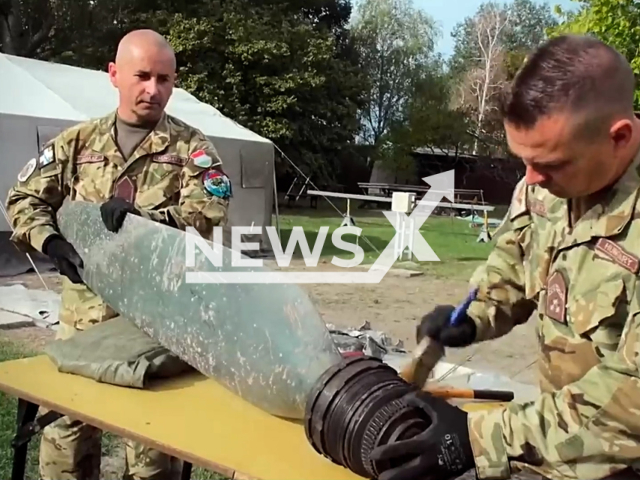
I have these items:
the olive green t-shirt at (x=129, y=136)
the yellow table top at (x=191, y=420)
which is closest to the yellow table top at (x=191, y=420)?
the yellow table top at (x=191, y=420)

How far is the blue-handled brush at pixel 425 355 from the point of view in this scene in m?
1.79

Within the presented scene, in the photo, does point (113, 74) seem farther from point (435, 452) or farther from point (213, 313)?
point (435, 452)

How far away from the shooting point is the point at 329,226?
613 inches

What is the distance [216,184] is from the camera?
2.54 meters

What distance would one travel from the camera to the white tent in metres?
7.52

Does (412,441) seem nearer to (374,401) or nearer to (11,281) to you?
(374,401)

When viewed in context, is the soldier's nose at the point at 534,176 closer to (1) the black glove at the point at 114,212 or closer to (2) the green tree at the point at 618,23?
(1) the black glove at the point at 114,212

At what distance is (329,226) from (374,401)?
558 inches

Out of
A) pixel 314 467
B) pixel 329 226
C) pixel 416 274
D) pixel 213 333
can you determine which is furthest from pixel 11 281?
pixel 329 226

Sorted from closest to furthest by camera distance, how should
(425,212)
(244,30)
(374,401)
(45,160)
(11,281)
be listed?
(374,401), (45,160), (11,281), (425,212), (244,30)

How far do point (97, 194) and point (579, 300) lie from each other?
1.72 m

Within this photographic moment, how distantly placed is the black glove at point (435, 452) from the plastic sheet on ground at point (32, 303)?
4.72 m

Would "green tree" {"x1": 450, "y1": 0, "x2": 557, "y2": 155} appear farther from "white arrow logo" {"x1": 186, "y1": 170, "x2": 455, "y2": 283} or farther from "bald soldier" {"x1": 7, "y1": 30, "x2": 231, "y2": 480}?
"bald soldier" {"x1": 7, "y1": 30, "x2": 231, "y2": 480}

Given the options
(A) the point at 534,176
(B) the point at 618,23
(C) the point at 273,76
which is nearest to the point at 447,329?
(A) the point at 534,176
